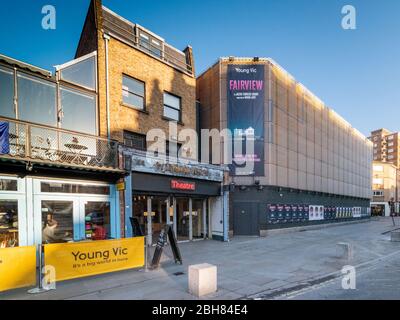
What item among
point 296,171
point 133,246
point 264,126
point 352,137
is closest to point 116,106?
point 133,246

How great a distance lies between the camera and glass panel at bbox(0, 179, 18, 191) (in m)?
8.69

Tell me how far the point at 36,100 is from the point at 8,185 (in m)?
3.92

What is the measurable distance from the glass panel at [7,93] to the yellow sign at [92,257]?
6307mm

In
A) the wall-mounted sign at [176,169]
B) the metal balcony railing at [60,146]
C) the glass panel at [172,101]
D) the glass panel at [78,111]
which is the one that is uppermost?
the glass panel at [172,101]

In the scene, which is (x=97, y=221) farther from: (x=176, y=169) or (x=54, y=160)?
(x=176, y=169)

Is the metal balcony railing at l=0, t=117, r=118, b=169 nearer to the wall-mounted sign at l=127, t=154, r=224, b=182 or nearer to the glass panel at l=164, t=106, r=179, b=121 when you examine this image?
the wall-mounted sign at l=127, t=154, r=224, b=182

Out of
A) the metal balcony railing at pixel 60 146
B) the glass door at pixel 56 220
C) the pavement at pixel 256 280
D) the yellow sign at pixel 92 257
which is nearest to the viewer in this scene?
the pavement at pixel 256 280

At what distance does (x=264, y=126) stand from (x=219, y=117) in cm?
347

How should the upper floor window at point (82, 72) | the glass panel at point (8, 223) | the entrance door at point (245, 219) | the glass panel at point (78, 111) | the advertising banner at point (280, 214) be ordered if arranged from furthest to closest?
the advertising banner at point (280, 214)
the entrance door at point (245, 219)
the upper floor window at point (82, 72)
the glass panel at point (78, 111)
the glass panel at point (8, 223)

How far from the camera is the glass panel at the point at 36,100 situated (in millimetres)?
10273

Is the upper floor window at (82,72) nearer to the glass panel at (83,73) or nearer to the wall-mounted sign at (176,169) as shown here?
the glass panel at (83,73)

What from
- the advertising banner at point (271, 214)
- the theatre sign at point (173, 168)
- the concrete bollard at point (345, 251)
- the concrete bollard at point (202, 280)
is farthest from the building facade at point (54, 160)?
the advertising banner at point (271, 214)

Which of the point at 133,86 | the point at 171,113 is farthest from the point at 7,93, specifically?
the point at 171,113

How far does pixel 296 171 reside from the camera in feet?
74.2
